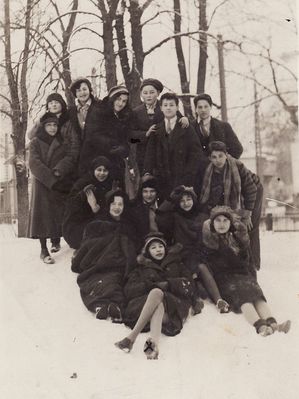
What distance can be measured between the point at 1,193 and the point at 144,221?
4.97 feet

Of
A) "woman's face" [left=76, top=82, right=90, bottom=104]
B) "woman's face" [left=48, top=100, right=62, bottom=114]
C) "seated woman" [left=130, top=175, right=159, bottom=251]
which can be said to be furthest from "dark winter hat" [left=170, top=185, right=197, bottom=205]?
"woman's face" [left=48, top=100, right=62, bottom=114]

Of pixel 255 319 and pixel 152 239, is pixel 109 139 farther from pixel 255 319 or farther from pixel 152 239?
pixel 255 319

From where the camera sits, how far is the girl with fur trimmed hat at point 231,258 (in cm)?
413

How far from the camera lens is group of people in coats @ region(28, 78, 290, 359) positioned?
406 centimetres

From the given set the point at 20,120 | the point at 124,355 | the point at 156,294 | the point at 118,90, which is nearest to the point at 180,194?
the point at 156,294

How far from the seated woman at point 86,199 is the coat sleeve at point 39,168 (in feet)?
0.77

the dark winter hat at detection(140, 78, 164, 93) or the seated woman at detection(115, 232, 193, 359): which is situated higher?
the dark winter hat at detection(140, 78, 164, 93)

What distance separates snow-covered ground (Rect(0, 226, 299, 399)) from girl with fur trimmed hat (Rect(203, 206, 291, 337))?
0.17 metres

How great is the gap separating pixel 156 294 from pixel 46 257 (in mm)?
1147

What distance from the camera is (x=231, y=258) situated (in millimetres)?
4219

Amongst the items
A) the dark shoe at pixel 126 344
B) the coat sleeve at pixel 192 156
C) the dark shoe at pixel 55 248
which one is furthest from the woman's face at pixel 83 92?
the dark shoe at pixel 126 344

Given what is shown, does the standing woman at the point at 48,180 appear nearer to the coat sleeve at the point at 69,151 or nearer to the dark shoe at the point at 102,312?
the coat sleeve at the point at 69,151

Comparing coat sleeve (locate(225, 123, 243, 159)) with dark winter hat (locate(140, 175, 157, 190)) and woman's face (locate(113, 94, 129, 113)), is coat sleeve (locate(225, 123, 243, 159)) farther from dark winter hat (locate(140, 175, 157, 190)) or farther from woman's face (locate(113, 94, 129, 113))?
woman's face (locate(113, 94, 129, 113))

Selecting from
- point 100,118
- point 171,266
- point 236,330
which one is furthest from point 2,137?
point 236,330
